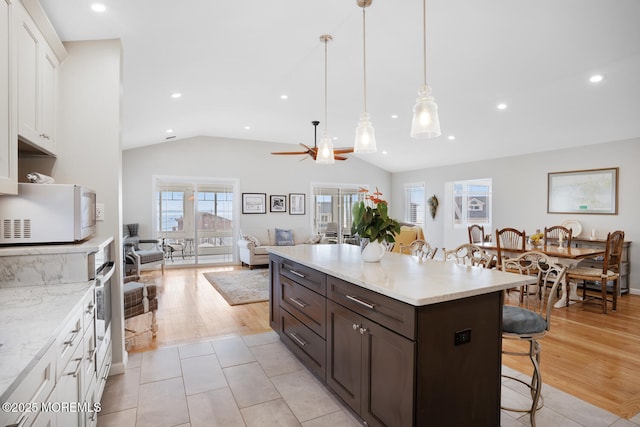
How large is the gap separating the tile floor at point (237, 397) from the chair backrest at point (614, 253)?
9.08 feet

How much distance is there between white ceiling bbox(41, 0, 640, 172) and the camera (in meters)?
2.76

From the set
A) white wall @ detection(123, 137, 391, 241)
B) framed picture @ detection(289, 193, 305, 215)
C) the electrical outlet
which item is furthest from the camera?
framed picture @ detection(289, 193, 305, 215)

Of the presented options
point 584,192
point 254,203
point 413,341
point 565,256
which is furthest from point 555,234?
point 254,203

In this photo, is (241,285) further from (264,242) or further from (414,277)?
(414,277)

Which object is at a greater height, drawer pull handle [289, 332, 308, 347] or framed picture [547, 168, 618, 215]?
framed picture [547, 168, 618, 215]

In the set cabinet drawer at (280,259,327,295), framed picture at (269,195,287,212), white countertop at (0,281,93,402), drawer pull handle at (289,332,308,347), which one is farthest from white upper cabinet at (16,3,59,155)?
framed picture at (269,195,287,212)

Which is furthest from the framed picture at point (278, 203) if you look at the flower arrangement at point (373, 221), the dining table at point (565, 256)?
the flower arrangement at point (373, 221)

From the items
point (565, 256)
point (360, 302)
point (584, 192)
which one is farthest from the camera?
point (584, 192)

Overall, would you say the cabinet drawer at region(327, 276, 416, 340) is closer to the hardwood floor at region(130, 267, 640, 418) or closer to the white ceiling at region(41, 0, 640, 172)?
the hardwood floor at region(130, 267, 640, 418)

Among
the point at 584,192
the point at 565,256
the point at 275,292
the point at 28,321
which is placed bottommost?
the point at 275,292

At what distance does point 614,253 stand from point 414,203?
5292 millimetres

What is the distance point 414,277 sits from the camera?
6.71 feet

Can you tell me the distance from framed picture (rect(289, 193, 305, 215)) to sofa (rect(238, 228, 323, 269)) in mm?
516

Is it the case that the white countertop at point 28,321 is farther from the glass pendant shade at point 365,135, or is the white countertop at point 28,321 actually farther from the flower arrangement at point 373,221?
the glass pendant shade at point 365,135
